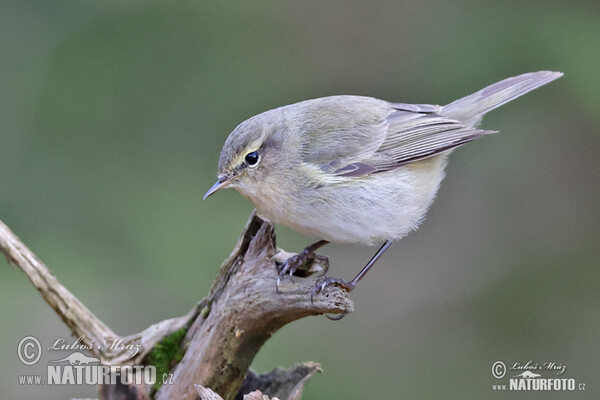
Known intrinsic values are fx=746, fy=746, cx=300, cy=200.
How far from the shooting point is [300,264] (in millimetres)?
3609

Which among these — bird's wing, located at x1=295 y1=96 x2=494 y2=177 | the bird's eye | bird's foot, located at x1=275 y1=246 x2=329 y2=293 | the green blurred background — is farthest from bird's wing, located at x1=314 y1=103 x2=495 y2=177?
the green blurred background

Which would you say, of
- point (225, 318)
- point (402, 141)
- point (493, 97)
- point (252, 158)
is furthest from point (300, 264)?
point (493, 97)

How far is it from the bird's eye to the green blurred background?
189 cm

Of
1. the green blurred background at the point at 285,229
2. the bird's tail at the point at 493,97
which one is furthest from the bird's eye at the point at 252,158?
the green blurred background at the point at 285,229

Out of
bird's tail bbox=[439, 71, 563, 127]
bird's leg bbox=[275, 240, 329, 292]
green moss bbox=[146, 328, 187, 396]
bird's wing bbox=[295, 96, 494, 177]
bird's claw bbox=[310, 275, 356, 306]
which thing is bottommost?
green moss bbox=[146, 328, 187, 396]

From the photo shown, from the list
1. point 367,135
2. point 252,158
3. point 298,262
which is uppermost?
point 367,135

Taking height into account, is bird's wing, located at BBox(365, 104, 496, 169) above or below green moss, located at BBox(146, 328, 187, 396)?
→ above

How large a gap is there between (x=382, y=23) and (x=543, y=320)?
9.13ft

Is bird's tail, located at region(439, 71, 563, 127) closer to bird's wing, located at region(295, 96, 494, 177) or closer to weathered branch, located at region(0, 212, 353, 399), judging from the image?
bird's wing, located at region(295, 96, 494, 177)

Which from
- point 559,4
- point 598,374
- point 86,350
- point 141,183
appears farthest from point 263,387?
point 559,4

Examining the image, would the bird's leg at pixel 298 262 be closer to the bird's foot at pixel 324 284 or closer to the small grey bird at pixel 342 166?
the small grey bird at pixel 342 166

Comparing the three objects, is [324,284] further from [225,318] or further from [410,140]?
[410,140]

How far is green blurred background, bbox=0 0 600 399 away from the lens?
550 cm

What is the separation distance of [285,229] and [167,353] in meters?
2.40
